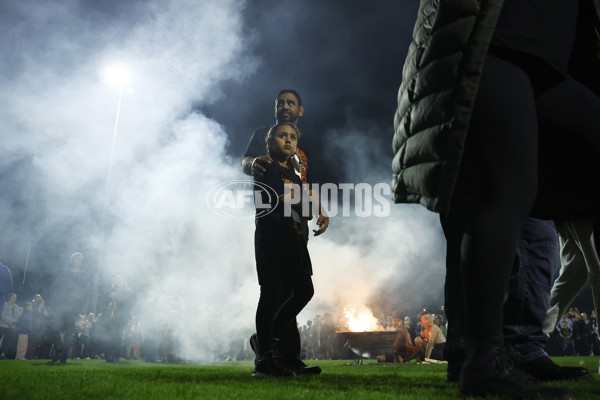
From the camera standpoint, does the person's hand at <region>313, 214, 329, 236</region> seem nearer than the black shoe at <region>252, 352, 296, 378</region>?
No

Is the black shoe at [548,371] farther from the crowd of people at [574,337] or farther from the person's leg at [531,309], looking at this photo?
the crowd of people at [574,337]

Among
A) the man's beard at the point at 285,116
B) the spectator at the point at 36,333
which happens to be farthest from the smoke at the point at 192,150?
the man's beard at the point at 285,116

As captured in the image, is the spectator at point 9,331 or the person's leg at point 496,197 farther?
the spectator at point 9,331

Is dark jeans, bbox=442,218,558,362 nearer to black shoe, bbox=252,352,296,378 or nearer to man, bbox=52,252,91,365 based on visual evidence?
black shoe, bbox=252,352,296,378

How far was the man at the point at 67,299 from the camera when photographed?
6773 millimetres

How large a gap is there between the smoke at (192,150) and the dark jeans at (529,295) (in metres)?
14.2

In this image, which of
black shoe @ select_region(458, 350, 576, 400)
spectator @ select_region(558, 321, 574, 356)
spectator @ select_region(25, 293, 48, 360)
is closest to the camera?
black shoe @ select_region(458, 350, 576, 400)

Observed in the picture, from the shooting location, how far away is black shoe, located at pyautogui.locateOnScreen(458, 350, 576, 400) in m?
1.14

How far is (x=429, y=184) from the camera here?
132 cm

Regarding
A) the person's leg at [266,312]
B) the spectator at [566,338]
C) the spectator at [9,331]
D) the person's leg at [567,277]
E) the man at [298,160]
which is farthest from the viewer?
the spectator at [566,338]

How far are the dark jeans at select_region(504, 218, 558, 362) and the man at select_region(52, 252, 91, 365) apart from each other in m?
6.52

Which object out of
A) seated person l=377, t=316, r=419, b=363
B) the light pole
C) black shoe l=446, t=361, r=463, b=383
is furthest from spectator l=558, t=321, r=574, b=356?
the light pole

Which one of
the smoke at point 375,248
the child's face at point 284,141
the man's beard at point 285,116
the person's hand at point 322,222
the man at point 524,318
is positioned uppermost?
the smoke at point 375,248

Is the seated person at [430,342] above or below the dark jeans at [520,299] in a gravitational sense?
below
